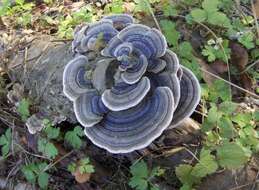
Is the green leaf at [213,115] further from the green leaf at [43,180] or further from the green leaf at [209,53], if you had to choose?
the green leaf at [43,180]

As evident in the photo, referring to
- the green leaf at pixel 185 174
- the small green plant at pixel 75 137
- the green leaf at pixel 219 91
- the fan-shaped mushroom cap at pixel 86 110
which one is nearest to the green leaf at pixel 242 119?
the green leaf at pixel 219 91

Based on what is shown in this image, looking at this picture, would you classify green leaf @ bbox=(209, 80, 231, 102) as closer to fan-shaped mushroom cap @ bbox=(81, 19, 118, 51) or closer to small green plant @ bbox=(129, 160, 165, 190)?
small green plant @ bbox=(129, 160, 165, 190)

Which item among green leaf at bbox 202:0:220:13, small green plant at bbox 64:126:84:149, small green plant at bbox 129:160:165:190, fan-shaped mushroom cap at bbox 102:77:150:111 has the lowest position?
small green plant at bbox 129:160:165:190

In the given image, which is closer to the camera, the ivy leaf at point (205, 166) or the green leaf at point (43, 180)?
the ivy leaf at point (205, 166)

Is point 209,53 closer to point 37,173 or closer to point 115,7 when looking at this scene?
point 115,7

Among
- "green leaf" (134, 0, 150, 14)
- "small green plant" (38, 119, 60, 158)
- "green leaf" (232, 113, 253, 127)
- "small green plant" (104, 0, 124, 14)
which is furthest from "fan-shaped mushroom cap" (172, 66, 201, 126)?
"small green plant" (104, 0, 124, 14)

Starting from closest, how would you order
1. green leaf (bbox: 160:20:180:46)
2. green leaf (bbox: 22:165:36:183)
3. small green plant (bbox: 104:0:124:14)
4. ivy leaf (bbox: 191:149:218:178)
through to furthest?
ivy leaf (bbox: 191:149:218:178) → green leaf (bbox: 22:165:36:183) → green leaf (bbox: 160:20:180:46) → small green plant (bbox: 104:0:124:14)

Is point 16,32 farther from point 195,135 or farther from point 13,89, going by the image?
point 195,135

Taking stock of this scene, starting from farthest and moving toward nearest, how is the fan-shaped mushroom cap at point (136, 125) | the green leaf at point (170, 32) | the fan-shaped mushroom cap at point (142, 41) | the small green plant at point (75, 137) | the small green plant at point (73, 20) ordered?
the small green plant at point (73, 20), the green leaf at point (170, 32), the small green plant at point (75, 137), the fan-shaped mushroom cap at point (142, 41), the fan-shaped mushroom cap at point (136, 125)
